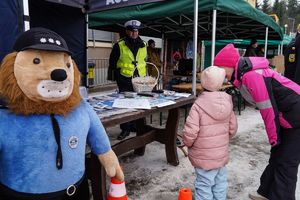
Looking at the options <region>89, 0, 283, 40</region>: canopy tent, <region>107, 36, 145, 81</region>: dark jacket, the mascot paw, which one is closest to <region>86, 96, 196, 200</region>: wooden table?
the mascot paw

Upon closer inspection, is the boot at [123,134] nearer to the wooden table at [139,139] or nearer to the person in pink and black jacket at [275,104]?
the wooden table at [139,139]

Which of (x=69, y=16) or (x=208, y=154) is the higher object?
(x=69, y=16)

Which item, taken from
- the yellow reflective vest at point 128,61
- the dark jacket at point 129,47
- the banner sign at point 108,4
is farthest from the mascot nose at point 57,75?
the dark jacket at point 129,47

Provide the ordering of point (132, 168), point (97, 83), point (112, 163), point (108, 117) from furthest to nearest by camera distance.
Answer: point (97, 83) → point (132, 168) → point (108, 117) → point (112, 163)

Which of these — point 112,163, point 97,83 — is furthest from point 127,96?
point 97,83

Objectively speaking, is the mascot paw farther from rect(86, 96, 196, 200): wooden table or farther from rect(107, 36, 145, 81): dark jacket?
rect(107, 36, 145, 81): dark jacket

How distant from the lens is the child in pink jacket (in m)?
2.40

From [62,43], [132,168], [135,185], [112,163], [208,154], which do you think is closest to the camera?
[62,43]

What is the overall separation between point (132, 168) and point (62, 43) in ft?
7.57

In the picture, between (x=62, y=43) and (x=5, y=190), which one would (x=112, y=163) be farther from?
(x=62, y=43)

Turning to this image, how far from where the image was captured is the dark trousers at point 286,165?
8.21 feet

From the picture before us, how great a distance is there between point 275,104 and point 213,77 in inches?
21.0

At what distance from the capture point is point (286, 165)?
2531 mm

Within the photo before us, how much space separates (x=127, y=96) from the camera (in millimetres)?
3162
